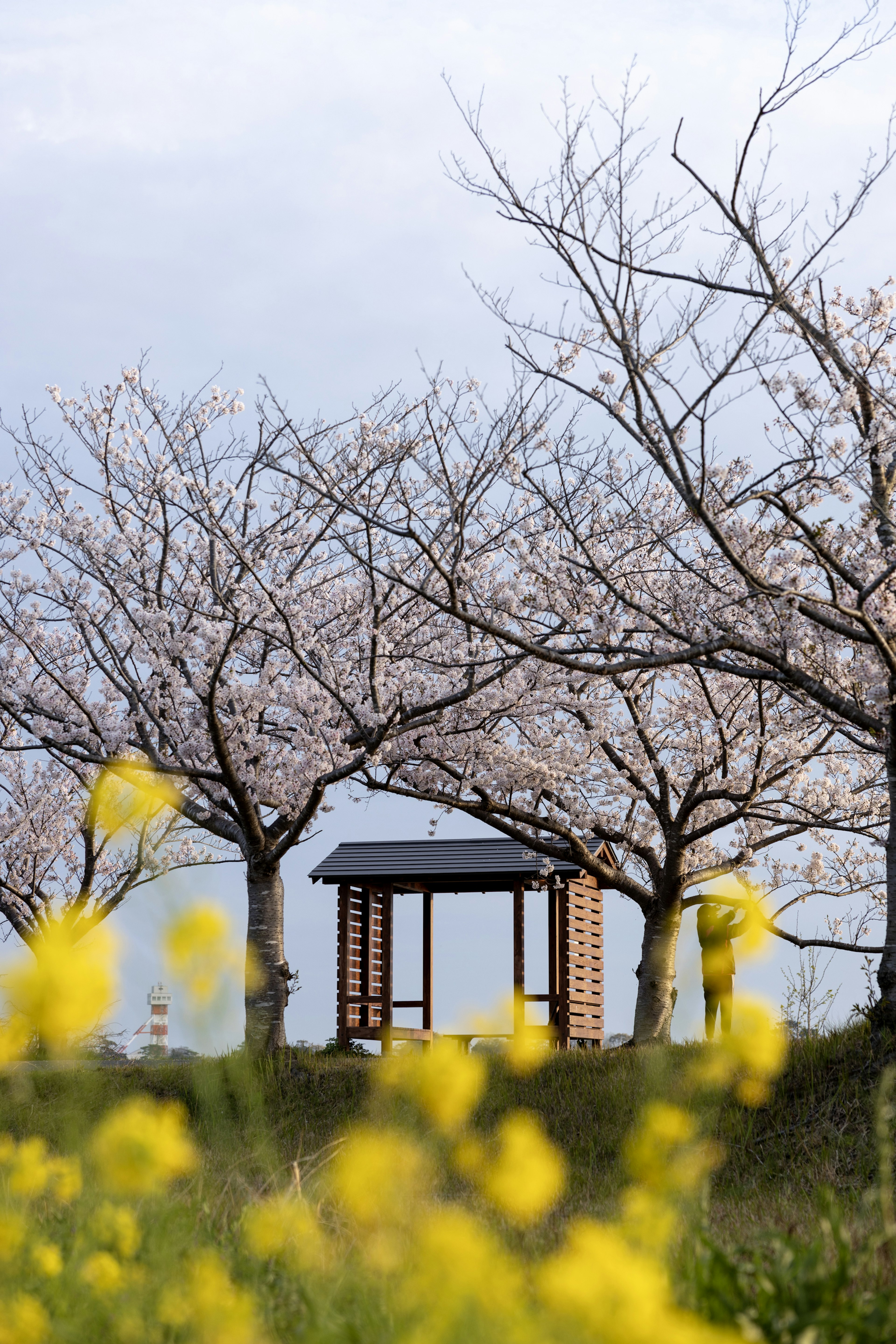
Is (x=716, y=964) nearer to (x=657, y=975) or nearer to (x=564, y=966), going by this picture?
(x=657, y=975)

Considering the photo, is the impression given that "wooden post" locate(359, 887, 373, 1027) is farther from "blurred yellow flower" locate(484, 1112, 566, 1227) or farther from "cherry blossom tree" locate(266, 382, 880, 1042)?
"blurred yellow flower" locate(484, 1112, 566, 1227)

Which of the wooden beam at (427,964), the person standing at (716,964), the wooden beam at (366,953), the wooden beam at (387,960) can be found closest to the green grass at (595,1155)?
the person standing at (716,964)

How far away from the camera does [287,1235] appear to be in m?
3.26

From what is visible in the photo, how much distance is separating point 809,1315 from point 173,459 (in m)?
11.0

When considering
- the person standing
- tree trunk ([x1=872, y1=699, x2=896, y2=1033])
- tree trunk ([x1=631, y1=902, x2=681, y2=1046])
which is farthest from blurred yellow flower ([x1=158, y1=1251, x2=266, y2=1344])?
tree trunk ([x1=631, y1=902, x2=681, y2=1046])

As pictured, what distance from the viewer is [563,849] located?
1444cm

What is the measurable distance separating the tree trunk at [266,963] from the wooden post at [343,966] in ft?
15.4

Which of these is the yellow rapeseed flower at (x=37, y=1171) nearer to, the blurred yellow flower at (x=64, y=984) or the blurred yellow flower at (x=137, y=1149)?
the blurred yellow flower at (x=137, y=1149)

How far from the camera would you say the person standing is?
1186cm

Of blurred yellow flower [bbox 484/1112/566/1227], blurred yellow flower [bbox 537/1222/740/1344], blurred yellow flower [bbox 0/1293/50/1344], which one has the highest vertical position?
blurred yellow flower [bbox 484/1112/566/1227]

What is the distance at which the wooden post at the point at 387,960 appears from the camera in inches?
681

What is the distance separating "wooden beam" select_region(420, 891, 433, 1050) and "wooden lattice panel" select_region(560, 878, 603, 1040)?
228 centimetres

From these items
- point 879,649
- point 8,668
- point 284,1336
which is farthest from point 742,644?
point 8,668

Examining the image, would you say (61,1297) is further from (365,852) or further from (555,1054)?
(365,852)
